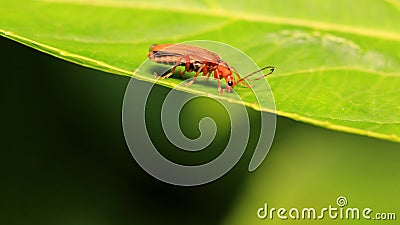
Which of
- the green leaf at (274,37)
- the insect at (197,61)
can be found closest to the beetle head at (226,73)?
the insect at (197,61)

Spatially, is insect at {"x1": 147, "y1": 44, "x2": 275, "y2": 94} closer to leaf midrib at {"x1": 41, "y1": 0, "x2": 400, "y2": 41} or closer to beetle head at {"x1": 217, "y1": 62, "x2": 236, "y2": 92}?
beetle head at {"x1": 217, "y1": 62, "x2": 236, "y2": 92}

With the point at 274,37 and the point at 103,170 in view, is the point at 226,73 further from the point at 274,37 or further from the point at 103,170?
the point at 103,170

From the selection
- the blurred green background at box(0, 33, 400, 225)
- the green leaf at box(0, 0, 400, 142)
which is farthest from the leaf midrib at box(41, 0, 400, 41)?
the blurred green background at box(0, 33, 400, 225)

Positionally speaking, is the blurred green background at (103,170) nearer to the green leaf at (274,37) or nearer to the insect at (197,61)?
the insect at (197,61)

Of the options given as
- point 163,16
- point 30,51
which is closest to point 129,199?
point 30,51

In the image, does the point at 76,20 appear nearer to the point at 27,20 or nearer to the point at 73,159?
the point at 27,20
